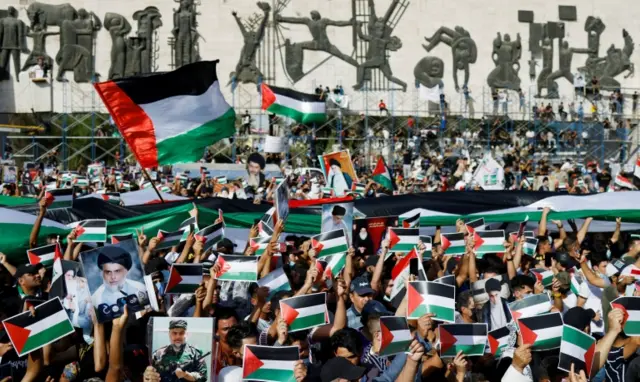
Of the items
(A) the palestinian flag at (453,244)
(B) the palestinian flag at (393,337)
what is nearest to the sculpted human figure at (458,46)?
(A) the palestinian flag at (453,244)

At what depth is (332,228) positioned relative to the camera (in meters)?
10.2

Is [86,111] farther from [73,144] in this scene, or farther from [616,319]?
[616,319]

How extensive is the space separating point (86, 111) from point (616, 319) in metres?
38.0

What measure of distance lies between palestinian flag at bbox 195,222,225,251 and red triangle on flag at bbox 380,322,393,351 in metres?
3.41

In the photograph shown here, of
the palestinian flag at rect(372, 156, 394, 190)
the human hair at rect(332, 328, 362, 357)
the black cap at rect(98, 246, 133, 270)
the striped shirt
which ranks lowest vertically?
the striped shirt

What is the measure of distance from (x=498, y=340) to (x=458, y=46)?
40245 millimetres

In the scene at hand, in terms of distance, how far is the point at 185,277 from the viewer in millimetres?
7770

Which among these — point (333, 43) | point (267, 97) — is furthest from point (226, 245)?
point (333, 43)

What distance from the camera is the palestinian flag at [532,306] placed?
736 cm

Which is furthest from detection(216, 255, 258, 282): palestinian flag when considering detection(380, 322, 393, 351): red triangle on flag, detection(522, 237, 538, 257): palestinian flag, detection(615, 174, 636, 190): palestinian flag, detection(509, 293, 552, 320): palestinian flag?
detection(615, 174, 636, 190): palestinian flag

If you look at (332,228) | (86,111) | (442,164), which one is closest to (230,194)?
(332,228)

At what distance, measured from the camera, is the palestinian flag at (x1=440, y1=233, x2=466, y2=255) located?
34.2ft

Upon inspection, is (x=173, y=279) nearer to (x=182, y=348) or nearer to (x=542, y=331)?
(x=182, y=348)

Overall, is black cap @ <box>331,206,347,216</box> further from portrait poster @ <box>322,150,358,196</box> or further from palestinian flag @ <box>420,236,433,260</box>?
portrait poster @ <box>322,150,358,196</box>
